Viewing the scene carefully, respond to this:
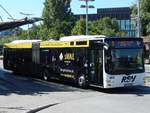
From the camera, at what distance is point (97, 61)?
932 inches

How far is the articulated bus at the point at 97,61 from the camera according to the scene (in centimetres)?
2308

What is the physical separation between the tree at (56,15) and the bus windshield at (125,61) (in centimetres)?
5480

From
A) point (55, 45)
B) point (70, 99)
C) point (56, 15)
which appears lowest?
point (70, 99)

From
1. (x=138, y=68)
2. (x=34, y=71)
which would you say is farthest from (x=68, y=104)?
(x=34, y=71)

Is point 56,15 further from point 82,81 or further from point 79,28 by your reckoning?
point 82,81

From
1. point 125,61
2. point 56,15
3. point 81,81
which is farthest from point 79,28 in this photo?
point 125,61

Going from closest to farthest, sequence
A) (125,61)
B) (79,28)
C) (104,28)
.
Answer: (125,61) < (79,28) < (104,28)

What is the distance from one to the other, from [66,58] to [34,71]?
6385mm

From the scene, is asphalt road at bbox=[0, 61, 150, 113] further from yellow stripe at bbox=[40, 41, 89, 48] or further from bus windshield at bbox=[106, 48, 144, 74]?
yellow stripe at bbox=[40, 41, 89, 48]

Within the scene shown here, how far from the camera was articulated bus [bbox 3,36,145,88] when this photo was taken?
2308 cm

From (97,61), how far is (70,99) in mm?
3416

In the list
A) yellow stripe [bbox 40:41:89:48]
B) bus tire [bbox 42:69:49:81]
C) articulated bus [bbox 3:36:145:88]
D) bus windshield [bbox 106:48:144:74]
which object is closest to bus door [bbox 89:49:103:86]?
articulated bus [bbox 3:36:145:88]

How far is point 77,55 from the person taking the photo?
25.6 meters

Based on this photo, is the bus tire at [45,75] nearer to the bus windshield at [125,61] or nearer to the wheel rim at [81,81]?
the wheel rim at [81,81]
